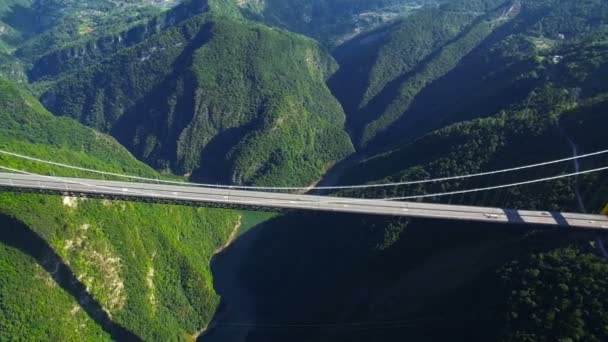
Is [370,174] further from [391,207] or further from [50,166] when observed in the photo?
[50,166]

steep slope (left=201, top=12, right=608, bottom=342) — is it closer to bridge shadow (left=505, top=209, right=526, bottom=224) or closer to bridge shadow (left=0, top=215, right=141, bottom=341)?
bridge shadow (left=505, top=209, right=526, bottom=224)

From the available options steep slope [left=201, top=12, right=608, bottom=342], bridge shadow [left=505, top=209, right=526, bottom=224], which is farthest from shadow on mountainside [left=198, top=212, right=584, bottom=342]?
bridge shadow [left=505, top=209, right=526, bottom=224]

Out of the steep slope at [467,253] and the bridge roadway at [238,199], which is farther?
the bridge roadway at [238,199]


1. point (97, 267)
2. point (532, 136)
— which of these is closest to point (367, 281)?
point (532, 136)

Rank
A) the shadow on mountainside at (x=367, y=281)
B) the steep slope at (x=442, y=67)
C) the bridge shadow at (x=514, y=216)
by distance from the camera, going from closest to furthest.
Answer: the shadow on mountainside at (x=367, y=281) < the bridge shadow at (x=514, y=216) < the steep slope at (x=442, y=67)

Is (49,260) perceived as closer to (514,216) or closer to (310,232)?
(310,232)

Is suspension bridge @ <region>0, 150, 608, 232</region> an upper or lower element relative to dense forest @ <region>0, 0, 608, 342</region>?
upper

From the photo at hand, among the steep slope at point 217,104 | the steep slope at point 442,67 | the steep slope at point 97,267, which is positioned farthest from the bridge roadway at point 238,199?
the steep slope at point 217,104

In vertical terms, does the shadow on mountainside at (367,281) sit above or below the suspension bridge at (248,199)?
below

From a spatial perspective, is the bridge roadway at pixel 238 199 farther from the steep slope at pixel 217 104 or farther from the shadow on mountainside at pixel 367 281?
the steep slope at pixel 217 104
